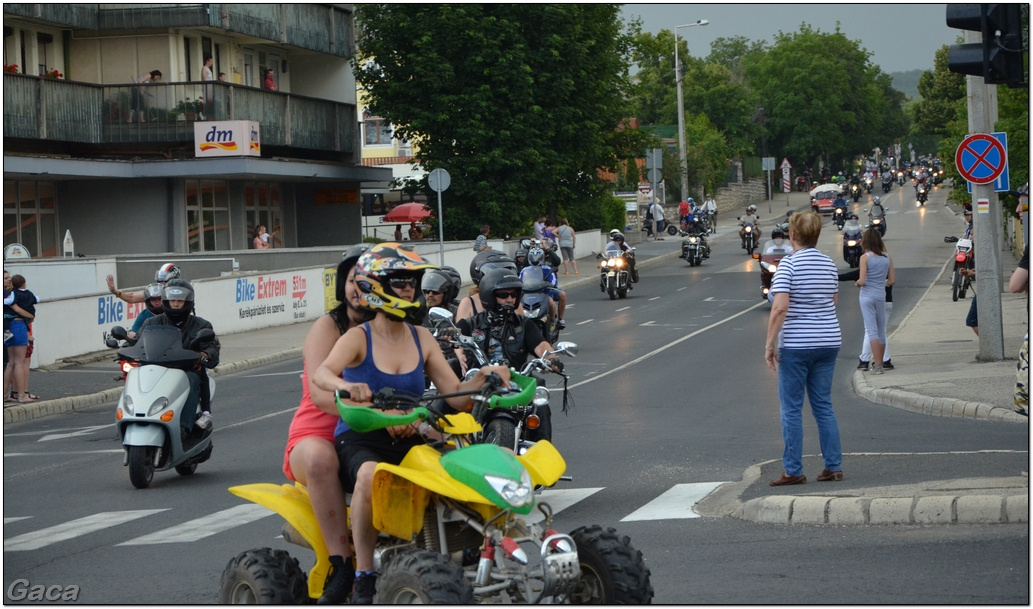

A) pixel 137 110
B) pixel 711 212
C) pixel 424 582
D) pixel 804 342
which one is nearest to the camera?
pixel 424 582

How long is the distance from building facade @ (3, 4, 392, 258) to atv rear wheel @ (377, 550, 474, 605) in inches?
1184

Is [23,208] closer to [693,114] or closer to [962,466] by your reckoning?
[962,466]

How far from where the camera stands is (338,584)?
5.67 metres

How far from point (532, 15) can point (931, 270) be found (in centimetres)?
1508

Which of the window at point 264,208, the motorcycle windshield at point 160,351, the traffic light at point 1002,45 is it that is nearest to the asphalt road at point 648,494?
the motorcycle windshield at point 160,351

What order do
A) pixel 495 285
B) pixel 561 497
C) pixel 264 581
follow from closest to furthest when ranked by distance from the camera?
pixel 264 581 < pixel 561 497 < pixel 495 285

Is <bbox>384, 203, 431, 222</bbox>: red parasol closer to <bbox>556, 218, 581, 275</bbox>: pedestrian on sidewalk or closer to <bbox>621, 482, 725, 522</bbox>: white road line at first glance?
<bbox>556, 218, 581, 275</bbox>: pedestrian on sidewalk

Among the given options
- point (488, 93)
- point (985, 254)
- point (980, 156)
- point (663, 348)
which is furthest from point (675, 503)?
point (488, 93)

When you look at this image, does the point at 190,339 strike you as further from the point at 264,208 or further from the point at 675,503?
the point at 264,208

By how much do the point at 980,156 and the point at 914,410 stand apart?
427 cm

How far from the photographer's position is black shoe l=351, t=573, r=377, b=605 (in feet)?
18.1

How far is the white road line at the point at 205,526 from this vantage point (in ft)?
29.5

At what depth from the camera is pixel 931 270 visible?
4006cm

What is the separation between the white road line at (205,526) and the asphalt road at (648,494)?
3cm
